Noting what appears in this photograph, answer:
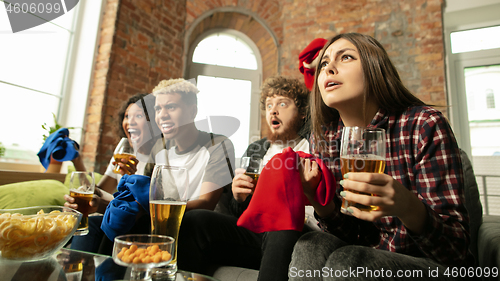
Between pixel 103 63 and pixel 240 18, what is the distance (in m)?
1.82

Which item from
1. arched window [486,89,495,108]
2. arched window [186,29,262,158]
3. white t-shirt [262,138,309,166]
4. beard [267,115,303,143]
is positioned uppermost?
arched window [186,29,262,158]

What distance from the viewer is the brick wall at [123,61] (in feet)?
8.52

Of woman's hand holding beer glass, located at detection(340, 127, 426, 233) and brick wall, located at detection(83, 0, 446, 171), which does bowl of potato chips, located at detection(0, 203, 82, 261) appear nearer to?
woman's hand holding beer glass, located at detection(340, 127, 426, 233)

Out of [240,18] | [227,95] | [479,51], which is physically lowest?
[227,95]

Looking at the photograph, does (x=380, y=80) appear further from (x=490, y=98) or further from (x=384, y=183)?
(x=490, y=98)

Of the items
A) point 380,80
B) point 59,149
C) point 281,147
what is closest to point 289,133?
point 281,147

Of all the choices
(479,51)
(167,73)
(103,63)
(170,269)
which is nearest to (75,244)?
(170,269)

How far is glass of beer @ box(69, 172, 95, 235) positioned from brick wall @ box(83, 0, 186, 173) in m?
1.36

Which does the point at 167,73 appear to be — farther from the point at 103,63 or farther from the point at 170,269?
the point at 170,269

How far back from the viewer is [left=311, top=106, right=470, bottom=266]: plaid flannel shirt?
0.66m

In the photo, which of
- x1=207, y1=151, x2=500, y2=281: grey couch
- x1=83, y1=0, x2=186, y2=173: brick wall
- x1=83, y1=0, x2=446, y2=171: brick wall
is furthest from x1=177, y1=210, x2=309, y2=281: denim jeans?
x1=83, y1=0, x2=446, y2=171: brick wall

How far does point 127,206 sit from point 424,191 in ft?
2.99

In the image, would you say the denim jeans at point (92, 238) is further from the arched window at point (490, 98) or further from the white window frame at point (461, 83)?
the arched window at point (490, 98)

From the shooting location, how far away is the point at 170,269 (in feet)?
2.11
